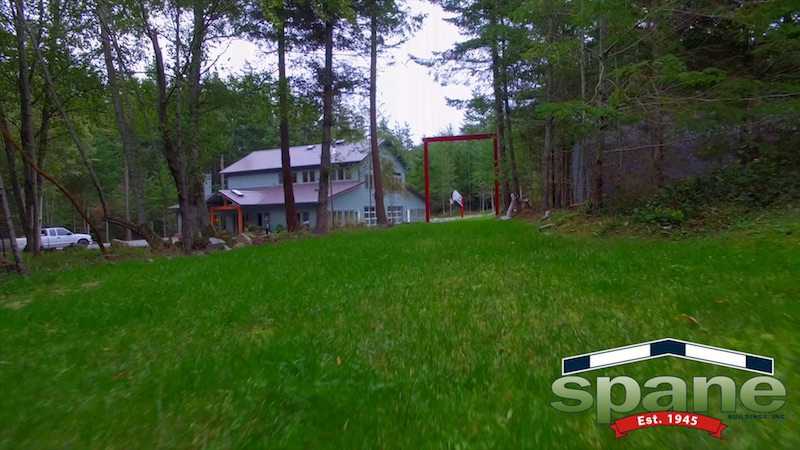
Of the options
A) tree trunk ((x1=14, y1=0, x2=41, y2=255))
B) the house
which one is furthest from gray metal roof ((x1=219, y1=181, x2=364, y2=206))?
tree trunk ((x1=14, y1=0, x2=41, y2=255))

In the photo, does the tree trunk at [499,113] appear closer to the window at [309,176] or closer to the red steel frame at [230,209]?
the window at [309,176]

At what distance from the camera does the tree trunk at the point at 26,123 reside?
1131cm

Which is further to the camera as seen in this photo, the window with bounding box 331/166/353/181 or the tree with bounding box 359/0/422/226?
the window with bounding box 331/166/353/181

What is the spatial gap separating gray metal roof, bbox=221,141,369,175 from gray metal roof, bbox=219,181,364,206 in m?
1.99

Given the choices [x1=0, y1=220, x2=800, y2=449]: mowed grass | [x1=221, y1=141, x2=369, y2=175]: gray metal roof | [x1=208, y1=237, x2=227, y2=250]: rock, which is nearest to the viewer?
[x1=0, y1=220, x2=800, y2=449]: mowed grass

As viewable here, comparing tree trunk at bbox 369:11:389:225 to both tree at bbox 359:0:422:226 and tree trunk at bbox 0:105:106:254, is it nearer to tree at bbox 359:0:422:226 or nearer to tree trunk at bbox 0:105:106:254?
tree at bbox 359:0:422:226

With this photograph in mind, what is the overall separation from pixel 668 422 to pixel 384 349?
1.89 meters

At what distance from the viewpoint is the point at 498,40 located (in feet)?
65.2

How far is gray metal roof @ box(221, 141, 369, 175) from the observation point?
32594 millimetres

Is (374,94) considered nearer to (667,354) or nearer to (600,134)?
(600,134)

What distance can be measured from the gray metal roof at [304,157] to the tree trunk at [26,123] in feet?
60.1

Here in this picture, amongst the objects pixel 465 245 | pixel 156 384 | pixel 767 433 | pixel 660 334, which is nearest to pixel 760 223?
pixel 465 245

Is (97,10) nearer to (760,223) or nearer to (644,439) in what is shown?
(644,439)

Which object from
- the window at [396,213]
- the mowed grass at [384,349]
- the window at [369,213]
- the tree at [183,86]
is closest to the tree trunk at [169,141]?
the tree at [183,86]
